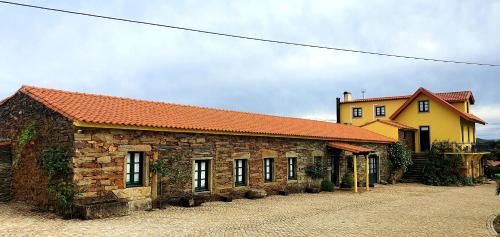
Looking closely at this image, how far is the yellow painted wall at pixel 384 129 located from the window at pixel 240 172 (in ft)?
50.8

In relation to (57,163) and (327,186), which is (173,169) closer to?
(57,163)

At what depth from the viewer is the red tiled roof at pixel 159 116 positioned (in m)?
12.8

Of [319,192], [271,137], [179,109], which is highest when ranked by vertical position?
[179,109]

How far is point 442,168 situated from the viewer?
2714 cm

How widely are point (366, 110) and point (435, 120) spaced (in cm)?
733

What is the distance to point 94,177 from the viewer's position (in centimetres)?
1199

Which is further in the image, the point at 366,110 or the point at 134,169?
the point at 366,110

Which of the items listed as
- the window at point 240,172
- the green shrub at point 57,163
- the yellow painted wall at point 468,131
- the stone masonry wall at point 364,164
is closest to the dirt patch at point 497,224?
the window at point 240,172

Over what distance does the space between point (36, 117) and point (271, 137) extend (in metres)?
9.86

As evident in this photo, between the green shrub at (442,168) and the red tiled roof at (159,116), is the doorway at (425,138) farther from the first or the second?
the red tiled roof at (159,116)

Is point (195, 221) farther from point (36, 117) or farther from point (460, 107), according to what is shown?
point (460, 107)

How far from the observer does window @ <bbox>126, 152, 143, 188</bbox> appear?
43.5 ft

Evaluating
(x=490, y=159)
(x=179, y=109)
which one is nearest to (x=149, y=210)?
(x=179, y=109)

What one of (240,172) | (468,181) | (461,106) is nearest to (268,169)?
(240,172)
